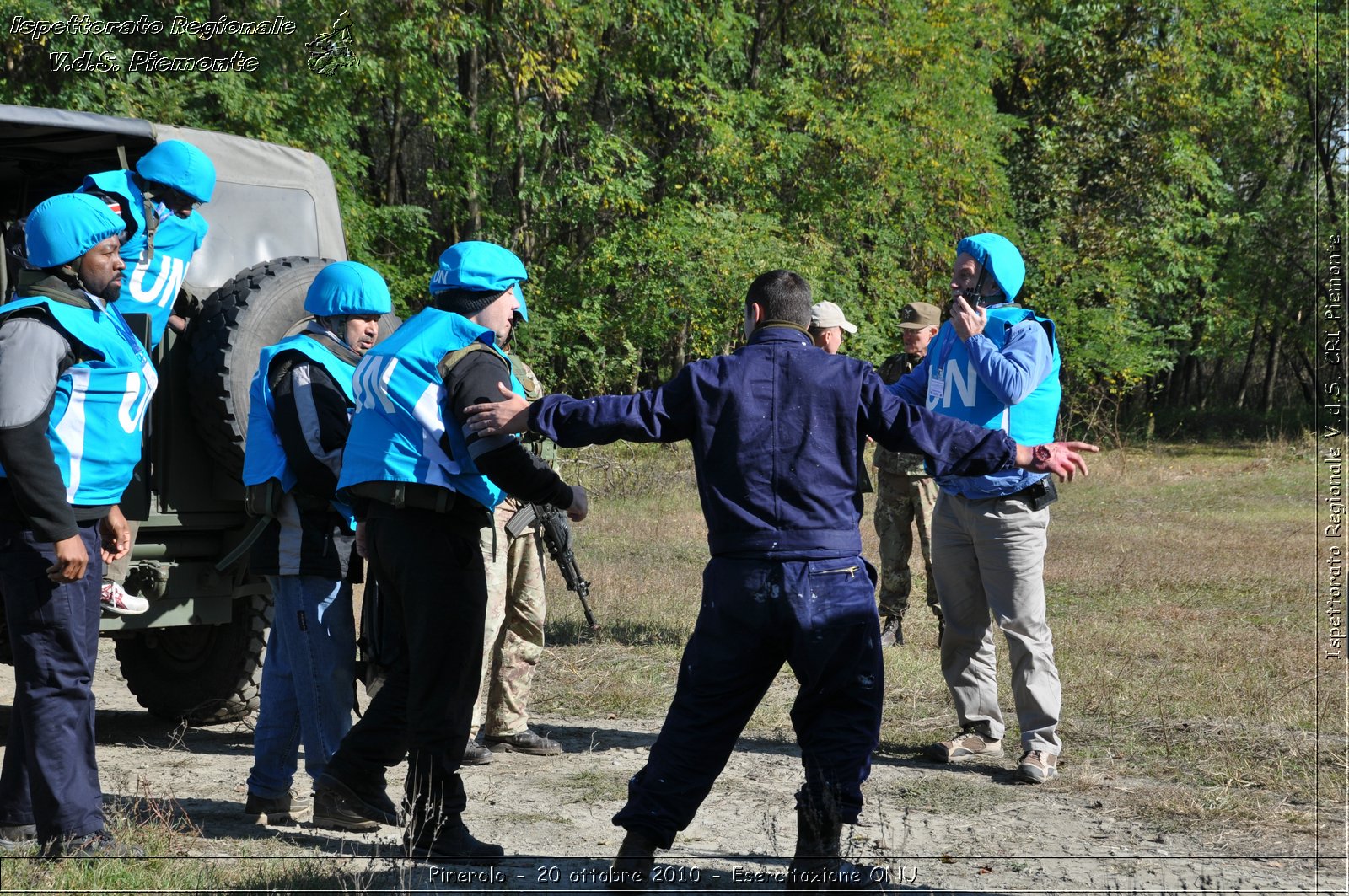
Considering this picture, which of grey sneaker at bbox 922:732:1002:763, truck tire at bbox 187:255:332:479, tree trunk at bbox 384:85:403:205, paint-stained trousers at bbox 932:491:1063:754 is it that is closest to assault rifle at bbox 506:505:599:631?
truck tire at bbox 187:255:332:479

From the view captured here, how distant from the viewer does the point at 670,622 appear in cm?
838

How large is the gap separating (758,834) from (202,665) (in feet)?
9.56

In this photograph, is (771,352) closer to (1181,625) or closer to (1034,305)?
(1181,625)

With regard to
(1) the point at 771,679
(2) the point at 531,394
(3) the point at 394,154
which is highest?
(3) the point at 394,154

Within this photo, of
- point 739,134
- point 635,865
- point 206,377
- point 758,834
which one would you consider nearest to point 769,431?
point 635,865

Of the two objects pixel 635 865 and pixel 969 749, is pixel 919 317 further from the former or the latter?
pixel 635 865

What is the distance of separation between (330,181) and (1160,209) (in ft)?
70.1

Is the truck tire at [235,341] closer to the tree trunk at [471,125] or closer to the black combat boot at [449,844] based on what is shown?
the black combat boot at [449,844]

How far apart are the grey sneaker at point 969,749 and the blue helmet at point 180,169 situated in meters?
3.87

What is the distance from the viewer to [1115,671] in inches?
278

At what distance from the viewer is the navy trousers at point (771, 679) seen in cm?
370

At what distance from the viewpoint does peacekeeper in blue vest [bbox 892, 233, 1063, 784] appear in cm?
517

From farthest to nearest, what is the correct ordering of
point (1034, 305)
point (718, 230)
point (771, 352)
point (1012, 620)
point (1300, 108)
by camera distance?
1. point (1300, 108)
2. point (1034, 305)
3. point (718, 230)
4. point (1012, 620)
5. point (771, 352)

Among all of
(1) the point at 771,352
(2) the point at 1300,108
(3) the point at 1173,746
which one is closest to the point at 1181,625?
(3) the point at 1173,746
